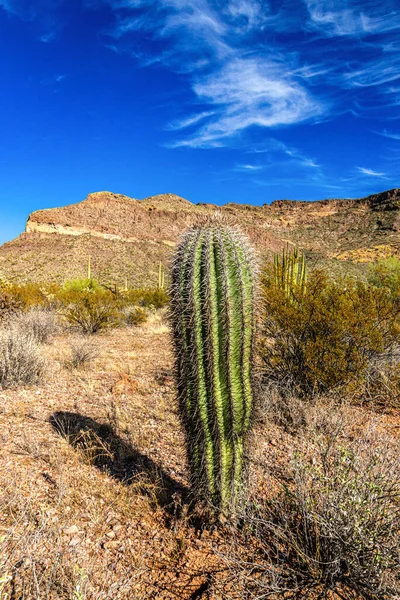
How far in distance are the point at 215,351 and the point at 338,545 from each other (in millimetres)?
1326

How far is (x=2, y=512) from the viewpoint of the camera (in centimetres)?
276

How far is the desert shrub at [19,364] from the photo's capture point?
5414 mm

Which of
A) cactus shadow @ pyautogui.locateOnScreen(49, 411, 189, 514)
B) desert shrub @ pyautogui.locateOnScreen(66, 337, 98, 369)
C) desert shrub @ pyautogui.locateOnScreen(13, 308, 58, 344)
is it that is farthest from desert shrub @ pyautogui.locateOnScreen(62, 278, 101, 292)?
cactus shadow @ pyautogui.locateOnScreen(49, 411, 189, 514)

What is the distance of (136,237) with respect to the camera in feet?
197

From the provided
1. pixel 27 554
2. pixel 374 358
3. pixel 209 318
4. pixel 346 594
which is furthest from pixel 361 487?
pixel 374 358

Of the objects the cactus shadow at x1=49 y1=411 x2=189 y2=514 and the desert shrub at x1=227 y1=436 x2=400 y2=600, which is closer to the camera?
the desert shrub at x1=227 y1=436 x2=400 y2=600

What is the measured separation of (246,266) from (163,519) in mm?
2066

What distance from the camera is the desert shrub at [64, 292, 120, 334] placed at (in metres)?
10.3

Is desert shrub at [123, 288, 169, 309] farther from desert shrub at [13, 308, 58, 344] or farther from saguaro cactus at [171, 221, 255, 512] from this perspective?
saguaro cactus at [171, 221, 255, 512]

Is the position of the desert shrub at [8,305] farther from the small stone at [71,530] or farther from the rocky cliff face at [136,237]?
the rocky cliff face at [136,237]

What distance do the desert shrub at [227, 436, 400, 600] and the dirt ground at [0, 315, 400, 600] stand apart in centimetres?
→ 25

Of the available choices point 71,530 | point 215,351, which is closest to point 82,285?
point 71,530

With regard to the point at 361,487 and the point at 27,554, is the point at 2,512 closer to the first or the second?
the point at 27,554

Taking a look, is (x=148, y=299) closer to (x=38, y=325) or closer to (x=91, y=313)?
(x=91, y=313)
